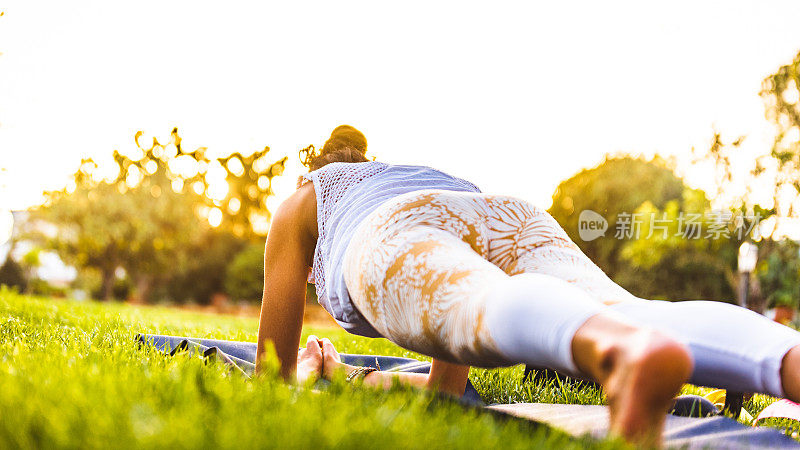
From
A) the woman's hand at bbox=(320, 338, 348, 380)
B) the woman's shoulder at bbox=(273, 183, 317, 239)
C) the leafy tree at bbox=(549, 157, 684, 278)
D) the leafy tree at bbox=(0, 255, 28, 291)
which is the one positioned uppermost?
the leafy tree at bbox=(549, 157, 684, 278)

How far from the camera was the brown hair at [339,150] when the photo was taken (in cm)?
260

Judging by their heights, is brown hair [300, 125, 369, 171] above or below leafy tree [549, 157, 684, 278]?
below

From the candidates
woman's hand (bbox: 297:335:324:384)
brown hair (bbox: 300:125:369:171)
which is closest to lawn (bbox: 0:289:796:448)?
woman's hand (bbox: 297:335:324:384)

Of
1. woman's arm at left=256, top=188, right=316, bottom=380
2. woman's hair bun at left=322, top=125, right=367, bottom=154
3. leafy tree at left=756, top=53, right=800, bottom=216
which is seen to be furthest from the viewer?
leafy tree at left=756, top=53, right=800, bottom=216

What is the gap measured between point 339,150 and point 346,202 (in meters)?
0.76

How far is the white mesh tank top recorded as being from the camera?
1.80m

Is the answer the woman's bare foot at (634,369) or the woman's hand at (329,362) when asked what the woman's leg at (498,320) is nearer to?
the woman's bare foot at (634,369)

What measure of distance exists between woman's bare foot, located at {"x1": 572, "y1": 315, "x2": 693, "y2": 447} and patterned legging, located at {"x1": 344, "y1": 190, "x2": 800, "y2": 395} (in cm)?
4

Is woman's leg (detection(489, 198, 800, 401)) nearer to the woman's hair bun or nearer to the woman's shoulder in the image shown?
the woman's shoulder

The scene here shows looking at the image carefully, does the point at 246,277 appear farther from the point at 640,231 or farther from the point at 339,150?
the point at 339,150

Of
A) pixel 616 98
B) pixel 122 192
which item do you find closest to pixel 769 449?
pixel 616 98

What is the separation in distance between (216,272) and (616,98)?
60.1ft

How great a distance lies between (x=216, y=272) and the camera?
2634 cm

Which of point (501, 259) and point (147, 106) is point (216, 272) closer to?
point (147, 106)
